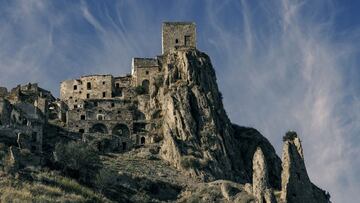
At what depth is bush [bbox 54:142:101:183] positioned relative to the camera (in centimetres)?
8744

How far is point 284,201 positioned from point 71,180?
69.1 feet

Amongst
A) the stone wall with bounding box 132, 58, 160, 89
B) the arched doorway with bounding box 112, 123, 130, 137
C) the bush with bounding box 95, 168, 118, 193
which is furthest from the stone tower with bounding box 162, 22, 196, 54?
the bush with bounding box 95, 168, 118, 193

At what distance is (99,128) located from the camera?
363ft

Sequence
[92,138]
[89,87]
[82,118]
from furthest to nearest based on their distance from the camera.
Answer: [89,87] < [82,118] < [92,138]

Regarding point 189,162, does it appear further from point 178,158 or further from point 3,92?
point 3,92

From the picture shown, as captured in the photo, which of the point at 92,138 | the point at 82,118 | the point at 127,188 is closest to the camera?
the point at 127,188

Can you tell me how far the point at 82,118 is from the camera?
365 ft

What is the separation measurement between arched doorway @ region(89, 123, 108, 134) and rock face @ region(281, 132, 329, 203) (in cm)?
3062

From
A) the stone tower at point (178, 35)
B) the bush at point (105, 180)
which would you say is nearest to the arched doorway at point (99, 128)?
the stone tower at point (178, 35)

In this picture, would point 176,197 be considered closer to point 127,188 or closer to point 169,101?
point 127,188

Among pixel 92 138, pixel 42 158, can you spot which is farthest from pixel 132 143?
pixel 42 158

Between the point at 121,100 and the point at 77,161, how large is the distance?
Answer: 2795 centimetres

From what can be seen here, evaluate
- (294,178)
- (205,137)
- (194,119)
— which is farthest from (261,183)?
(194,119)

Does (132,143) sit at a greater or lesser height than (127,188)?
greater
